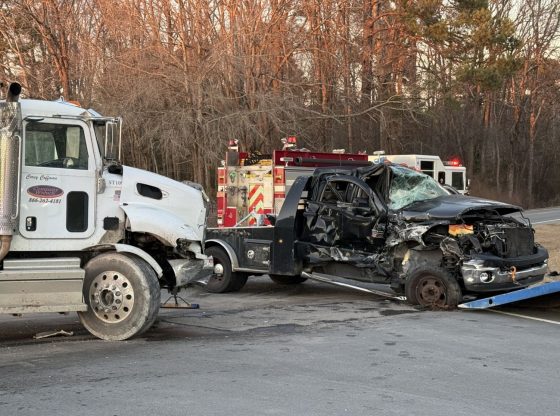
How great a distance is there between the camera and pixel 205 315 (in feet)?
32.8

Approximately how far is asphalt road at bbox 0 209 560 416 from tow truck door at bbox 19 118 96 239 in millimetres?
1283

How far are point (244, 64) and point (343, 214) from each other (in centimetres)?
1295

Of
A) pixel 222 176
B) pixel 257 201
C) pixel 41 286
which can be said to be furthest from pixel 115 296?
pixel 222 176

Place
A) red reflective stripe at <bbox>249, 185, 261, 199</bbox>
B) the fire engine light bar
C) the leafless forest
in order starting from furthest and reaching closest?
the leafless forest < red reflective stripe at <bbox>249, 185, 261, 199</bbox> < the fire engine light bar

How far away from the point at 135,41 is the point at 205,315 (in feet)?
49.2

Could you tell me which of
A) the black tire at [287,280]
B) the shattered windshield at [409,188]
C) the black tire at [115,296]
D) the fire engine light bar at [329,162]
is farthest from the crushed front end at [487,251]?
the fire engine light bar at [329,162]

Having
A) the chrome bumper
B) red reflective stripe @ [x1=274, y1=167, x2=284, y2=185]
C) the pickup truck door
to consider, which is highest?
red reflective stripe @ [x1=274, y1=167, x2=284, y2=185]

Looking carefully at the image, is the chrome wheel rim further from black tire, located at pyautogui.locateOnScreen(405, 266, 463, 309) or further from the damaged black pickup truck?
black tire, located at pyautogui.locateOnScreen(405, 266, 463, 309)

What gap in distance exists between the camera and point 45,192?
7902mm

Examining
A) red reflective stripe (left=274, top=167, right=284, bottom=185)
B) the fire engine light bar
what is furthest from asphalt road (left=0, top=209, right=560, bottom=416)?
the fire engine light bar

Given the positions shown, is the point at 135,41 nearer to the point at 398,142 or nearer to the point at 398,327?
the point at 398,327

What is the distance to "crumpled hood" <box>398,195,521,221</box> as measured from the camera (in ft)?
33.2

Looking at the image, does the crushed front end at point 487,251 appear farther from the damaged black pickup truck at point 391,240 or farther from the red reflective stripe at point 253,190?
the red reflective stripe at point 253,190

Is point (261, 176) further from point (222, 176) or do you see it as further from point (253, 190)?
point (222, 176)
